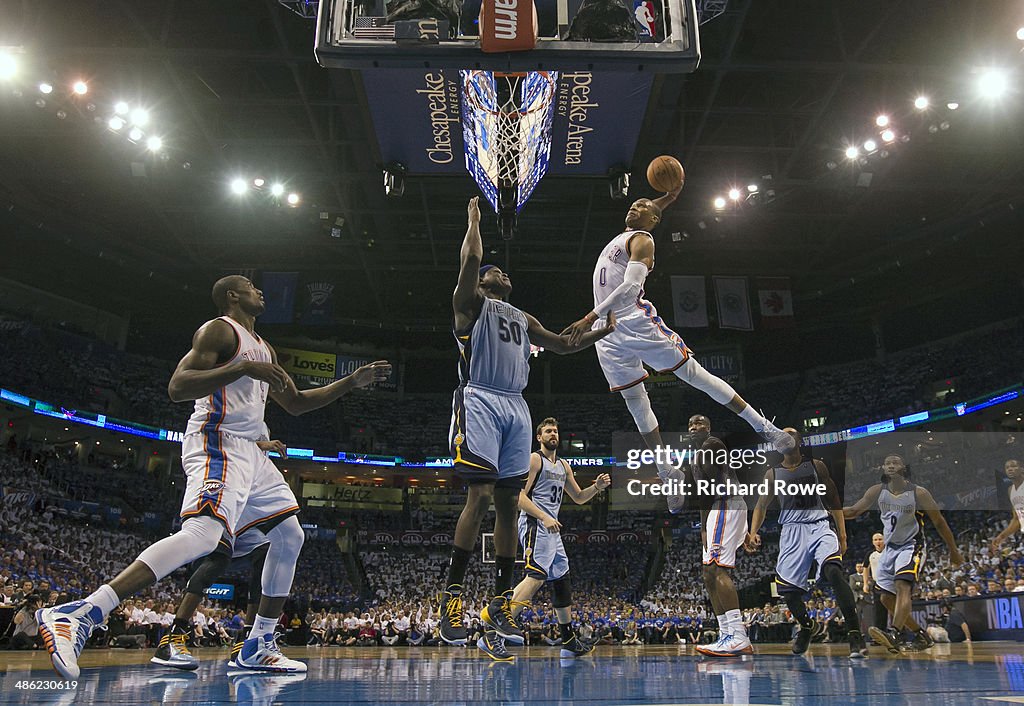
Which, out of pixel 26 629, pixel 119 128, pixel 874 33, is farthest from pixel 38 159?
pixel 874 33

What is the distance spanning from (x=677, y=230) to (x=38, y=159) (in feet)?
56.5

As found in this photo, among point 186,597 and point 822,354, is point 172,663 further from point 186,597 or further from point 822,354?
point 822,354

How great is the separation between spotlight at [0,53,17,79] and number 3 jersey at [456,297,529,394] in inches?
504

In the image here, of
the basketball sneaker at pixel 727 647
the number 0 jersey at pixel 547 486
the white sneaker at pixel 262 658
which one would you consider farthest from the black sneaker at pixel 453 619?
the number 0 jersey at pixel 547 486

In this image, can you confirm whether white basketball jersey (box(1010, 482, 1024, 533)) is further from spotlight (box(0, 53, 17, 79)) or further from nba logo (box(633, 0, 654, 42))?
spotlight (box(0, 53, 17, 79))

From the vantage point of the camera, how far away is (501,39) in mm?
4488

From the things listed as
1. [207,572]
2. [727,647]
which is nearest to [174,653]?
[207,572]

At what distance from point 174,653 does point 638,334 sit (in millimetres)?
4124

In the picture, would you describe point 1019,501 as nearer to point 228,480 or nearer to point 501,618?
point 501,618

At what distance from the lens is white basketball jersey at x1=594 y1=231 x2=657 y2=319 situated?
5383 mm

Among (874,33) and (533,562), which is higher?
(874,33)

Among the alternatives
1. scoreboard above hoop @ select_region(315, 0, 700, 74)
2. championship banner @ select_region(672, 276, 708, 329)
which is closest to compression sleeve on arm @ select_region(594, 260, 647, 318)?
scoreboard above hoop @ select_region(315, 0, 700, 74)

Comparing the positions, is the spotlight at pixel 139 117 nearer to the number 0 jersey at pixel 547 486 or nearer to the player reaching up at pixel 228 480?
the number 0 jersey at pixel 547 486

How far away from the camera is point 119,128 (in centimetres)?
1484
